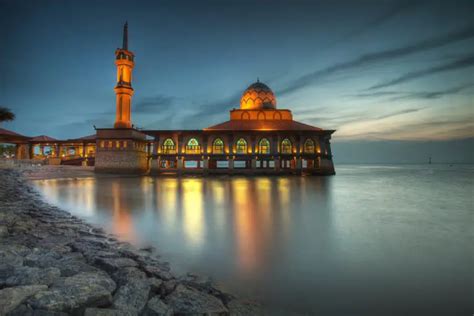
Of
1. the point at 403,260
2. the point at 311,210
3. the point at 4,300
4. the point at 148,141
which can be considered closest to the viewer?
the point at 4,300

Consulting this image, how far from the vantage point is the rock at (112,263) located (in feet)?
16.2

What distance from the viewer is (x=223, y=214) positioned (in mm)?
12562

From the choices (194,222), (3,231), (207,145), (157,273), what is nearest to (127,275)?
(157,273)

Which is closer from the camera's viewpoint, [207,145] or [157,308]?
[157,308]

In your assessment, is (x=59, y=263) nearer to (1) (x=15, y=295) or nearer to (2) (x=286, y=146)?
(1) (x=15, y=295)

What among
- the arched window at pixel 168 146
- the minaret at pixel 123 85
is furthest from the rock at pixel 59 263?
the minaret at pixel 123 85

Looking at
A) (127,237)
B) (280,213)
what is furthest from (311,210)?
(127,237)

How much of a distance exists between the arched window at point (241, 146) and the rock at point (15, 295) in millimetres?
42326

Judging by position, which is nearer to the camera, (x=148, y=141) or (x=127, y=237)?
(x=127, y=237)

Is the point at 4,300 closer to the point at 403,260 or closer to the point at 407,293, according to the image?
the point at 407,293

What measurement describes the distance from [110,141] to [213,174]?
18318 millimetres

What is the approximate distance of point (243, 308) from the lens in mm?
4121

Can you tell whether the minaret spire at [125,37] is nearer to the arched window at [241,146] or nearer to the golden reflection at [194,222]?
the arched window at [241,146]

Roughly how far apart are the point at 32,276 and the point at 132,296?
1.57 m
